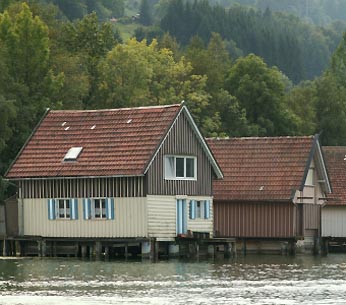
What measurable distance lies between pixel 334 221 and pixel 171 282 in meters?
32.9

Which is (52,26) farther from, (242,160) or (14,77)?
(242,160)

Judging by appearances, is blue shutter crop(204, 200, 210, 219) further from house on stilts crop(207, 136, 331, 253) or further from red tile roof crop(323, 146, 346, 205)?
red tile roof crop(323, 146, 346, 205)

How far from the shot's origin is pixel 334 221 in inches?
3221

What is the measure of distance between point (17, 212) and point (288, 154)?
1562 centimetres

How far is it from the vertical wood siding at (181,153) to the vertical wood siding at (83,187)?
819 millimetres

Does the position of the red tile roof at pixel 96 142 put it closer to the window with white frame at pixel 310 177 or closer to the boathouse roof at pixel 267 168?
the boathouse roof at pixel 267 168

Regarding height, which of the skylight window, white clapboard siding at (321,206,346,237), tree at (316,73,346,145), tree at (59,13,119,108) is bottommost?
white clapboard siding at (321,206,346,237)

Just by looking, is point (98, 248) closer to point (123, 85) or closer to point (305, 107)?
point (123, 85)

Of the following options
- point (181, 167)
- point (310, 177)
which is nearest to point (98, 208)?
point (181, 167)

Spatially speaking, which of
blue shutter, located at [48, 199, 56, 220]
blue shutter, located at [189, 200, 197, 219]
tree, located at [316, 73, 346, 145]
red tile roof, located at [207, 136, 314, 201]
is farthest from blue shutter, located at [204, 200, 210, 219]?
tree, located at [316, 73, 346, 145]

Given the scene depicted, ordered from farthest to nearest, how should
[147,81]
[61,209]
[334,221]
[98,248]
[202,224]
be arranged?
[147,81] < [334,221] < [202,224] < [61,209] < [98,248]

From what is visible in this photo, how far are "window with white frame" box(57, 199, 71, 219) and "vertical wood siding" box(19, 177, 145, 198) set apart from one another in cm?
36

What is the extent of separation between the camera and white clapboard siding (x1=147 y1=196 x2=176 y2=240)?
65125 millimetres

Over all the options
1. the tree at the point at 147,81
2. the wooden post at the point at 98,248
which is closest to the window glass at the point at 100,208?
the wooden post at the point at 98,248
